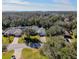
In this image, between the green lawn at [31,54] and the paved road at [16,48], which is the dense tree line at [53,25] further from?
the paved road at [16,48]

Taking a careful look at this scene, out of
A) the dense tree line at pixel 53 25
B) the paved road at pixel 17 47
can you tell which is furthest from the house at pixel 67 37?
the paved road at pixel 17 47

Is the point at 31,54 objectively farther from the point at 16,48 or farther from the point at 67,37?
the point at 67,37

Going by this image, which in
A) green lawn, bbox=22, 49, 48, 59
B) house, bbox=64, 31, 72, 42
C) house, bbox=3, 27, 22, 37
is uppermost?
house, bbox=3, 27, 22, 37

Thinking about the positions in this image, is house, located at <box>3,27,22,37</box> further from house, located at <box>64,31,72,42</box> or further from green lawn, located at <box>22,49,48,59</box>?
house, located at <box>64,31,72,42</box>

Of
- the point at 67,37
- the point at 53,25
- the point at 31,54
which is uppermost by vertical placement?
the point at 53,25

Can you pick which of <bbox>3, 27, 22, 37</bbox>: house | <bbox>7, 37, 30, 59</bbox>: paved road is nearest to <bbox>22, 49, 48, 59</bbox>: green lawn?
<bbox>7, 37, 30, 59</bbox>: paved road

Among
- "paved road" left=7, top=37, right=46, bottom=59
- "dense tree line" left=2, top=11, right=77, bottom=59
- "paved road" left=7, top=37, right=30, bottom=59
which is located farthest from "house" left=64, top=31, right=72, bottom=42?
"paved road" left=7, top=37, right=30, bottom=59

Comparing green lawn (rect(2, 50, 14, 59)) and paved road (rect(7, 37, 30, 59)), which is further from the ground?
paved road (rect(7, 37, 30, 59))

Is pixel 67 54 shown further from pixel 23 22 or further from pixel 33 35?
pixel 23 22

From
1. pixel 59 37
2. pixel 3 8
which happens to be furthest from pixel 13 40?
pixel 59 37

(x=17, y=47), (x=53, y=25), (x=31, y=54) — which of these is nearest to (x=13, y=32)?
(x=17, y=47)

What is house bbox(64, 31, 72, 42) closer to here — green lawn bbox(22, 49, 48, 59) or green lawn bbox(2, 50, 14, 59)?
green lawn bbox(22, 49, 48, 59)
